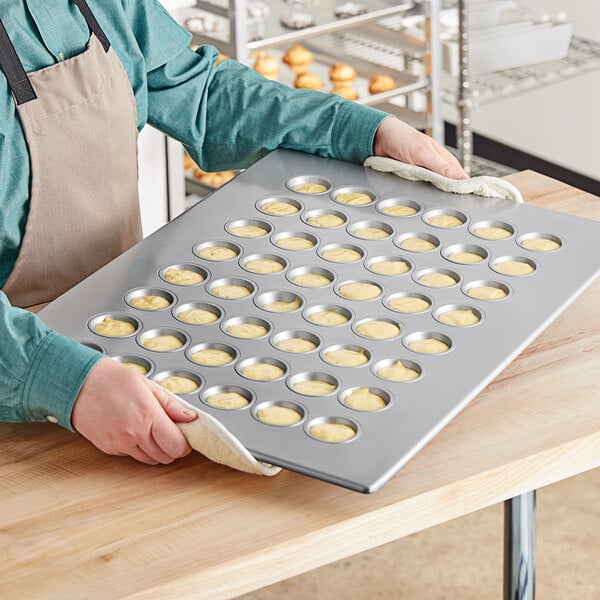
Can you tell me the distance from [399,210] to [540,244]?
213mm

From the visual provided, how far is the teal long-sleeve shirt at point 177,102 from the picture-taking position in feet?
4.95

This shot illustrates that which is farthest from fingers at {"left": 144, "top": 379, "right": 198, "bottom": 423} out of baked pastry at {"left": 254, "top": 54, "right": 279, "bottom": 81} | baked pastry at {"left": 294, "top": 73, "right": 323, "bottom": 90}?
baked pastry at {"left": 294, "top": 73, "right": 323, "bottom": 90}

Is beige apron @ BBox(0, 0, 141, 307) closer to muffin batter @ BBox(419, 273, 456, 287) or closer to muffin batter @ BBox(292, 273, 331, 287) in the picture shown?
muffin batter @ BBox(292, 273, 331, 287)

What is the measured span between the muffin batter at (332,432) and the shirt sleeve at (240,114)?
0.67 meters

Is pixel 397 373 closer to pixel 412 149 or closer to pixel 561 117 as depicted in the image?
pixel 412 149

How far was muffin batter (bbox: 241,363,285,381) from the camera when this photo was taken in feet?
4.04

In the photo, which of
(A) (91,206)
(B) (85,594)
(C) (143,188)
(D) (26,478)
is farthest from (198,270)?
(C) (143,188)

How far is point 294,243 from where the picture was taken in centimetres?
150

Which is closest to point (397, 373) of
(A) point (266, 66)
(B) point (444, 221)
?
(B) point (444, 221)

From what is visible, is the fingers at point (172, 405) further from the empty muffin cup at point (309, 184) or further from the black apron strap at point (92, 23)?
the black apron strap at point (92, 23)

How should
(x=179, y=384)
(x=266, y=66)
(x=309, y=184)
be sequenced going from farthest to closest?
(x=266, y=66)
(x=309, y=184)
(x=179, y=384)

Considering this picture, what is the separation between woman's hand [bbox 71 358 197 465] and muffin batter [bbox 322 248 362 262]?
15.2 inches

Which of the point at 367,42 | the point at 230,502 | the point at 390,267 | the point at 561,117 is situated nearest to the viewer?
the point at 230,502

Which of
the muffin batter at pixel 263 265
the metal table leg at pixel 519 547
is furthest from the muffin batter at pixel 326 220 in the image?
the metal table leg at pixel 519 547
